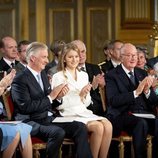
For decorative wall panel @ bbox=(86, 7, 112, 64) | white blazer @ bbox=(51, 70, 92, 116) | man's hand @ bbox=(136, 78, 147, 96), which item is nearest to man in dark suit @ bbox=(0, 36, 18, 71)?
white blazer @ bbox=(51, 70, 92, 116)

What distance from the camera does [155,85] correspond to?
598 centimetres

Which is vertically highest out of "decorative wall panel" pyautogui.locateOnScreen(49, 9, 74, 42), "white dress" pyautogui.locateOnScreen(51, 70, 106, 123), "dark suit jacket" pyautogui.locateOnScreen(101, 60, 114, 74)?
"decorative wall panel" pyautogui.locateOnScreen(49, 9, 74, 42)

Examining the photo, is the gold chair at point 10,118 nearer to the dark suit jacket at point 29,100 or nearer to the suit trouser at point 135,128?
the dark suit jacket at point 29,100

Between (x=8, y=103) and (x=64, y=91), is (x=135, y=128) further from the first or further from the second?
(x=8, y=103)

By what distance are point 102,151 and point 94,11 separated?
4.41 meters

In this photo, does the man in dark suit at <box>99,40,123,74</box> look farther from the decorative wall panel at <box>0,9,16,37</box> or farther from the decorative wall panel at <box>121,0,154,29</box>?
the decorative wall panel at <box>0,9,16,37</box>

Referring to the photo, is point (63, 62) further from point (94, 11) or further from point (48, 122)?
point (94, 11)

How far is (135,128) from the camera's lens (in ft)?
18.5

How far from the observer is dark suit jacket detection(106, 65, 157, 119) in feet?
18.9

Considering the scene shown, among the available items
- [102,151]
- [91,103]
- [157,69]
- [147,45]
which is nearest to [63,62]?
[91,103]

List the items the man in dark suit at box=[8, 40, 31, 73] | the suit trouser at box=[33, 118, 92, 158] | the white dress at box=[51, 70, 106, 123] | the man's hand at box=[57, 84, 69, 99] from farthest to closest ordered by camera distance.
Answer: the man in dark suit at box=[8, 40, 31, 73], the white dress at box=[51, 70, 106, 123], the man's hand at box=[57, 84, 69, 99], the suit trouser at box=[33, 118, 92, 158]

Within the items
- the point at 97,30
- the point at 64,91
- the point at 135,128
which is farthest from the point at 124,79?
the point at 97,30

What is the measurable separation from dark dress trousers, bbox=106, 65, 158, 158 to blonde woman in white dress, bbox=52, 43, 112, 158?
0.22 metres

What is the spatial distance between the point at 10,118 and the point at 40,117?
0.92 ft
